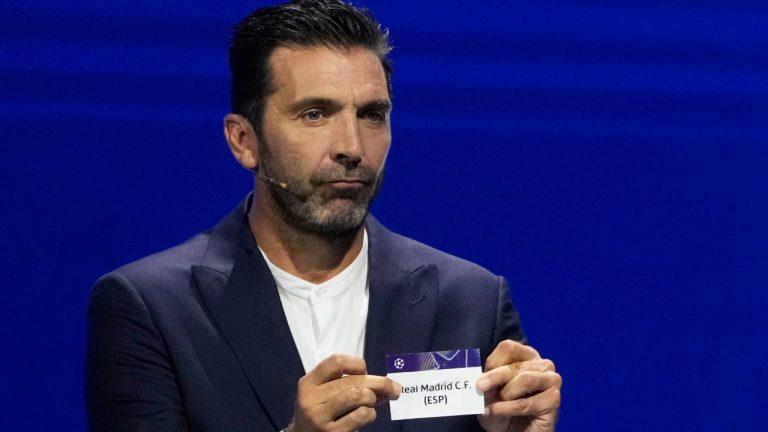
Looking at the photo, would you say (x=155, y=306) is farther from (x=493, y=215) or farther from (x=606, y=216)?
(x=606, y=216)

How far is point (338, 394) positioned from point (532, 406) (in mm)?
338

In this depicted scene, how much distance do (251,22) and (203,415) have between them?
2.37 ft

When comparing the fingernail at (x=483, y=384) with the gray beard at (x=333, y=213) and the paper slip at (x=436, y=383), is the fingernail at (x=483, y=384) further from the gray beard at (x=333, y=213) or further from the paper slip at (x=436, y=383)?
the gray beard at (x=333, y=213)

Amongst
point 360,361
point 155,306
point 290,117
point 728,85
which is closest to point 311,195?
point 290,117

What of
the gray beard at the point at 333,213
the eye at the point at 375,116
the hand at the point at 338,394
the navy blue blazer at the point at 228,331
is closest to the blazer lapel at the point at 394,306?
the navy blue blazer at the point at 228,331

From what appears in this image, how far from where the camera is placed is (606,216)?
3.06 m

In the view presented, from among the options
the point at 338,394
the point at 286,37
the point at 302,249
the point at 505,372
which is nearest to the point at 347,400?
the point at 338,394

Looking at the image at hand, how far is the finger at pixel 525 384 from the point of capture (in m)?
1.90

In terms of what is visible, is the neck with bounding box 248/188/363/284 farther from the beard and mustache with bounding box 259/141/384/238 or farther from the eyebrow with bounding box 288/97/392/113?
the eyebrow with bounding box 288/97/392/113

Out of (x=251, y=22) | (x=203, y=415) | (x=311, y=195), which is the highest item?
(x=251, y=22)

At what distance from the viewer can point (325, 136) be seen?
2105 mm

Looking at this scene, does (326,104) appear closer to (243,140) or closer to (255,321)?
(243,140)

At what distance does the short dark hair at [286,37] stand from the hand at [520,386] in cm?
60

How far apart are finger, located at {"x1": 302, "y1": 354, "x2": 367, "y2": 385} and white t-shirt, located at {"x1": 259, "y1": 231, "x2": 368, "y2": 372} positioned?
38 cm
